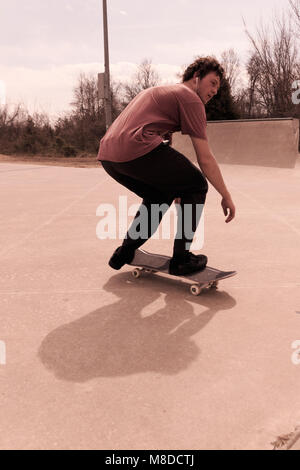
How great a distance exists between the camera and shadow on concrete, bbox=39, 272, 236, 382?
2031 mm

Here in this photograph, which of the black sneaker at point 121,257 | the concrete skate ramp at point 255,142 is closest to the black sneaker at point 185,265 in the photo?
the black sneaker at point 121,257

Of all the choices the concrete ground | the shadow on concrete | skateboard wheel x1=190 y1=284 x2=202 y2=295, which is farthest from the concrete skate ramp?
the shadow on concrete

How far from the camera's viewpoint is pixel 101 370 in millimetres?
1997

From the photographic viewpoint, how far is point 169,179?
9.27ft

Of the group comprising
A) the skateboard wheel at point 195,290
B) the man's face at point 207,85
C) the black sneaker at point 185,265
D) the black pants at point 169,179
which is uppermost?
the man's face at point 207,85

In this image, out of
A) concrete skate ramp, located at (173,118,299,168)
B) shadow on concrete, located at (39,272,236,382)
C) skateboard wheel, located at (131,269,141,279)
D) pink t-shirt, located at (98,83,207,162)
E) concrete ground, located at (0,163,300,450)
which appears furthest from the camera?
concrete skate ramp, located at (173,118,299,168)

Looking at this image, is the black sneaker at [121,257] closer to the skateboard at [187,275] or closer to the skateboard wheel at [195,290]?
the skateboard at [187,275]

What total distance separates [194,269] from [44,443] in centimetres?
175

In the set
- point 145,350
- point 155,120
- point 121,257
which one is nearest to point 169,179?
point 155,120

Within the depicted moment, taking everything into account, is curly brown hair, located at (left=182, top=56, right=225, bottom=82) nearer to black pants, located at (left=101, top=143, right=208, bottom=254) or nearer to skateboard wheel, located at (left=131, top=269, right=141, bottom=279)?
black pants, located at (left=101, top=143, right=208, bottom=254)

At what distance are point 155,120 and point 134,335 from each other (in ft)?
4.38

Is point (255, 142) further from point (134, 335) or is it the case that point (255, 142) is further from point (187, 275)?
point (134, 335)

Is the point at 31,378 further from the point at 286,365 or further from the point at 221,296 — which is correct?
the point at 221,296

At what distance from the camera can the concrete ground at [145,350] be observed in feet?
5.18
